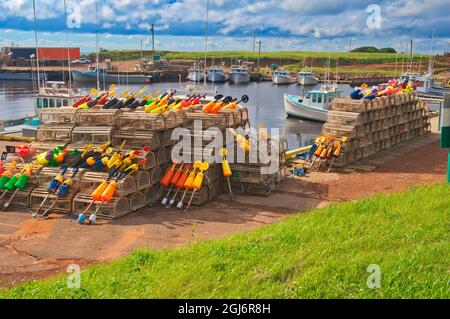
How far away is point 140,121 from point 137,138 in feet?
2.08

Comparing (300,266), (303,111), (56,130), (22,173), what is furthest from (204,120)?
(303,111)

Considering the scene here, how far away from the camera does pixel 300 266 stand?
582 cm

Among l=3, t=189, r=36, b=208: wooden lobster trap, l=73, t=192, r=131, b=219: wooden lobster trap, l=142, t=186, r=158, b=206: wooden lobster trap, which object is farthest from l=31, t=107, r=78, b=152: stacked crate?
l=142, t=186, r=158, b=206: wooden lobster trap

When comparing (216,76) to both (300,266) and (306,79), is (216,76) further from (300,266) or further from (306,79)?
(300,266)

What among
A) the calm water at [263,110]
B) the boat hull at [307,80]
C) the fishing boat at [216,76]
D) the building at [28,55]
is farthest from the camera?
the building at [28,55]

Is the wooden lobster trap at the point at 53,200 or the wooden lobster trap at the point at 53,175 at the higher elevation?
the wooden lobster trap at the point at 53,175

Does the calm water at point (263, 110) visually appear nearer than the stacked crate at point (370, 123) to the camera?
No

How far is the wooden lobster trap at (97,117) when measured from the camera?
14140 millimetres

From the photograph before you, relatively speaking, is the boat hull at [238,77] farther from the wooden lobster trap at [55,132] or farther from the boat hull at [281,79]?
the wooden lobster trap at [55,132]

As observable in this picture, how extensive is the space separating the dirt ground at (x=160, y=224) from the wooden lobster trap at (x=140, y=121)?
2.40 m

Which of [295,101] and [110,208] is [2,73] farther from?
[110,208]

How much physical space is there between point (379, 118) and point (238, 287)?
1672 centimetres

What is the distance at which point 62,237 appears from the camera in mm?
10648

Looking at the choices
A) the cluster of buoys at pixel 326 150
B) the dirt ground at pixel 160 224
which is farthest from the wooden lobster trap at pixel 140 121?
the cluster of buoys at pixel 326 150
